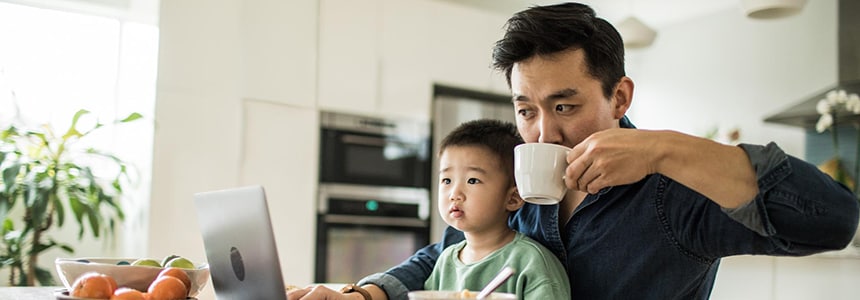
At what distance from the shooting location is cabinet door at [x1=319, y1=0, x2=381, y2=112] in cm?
399

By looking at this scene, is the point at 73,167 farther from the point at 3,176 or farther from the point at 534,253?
the point at 534,253

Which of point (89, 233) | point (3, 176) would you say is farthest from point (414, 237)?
point (3, 176)

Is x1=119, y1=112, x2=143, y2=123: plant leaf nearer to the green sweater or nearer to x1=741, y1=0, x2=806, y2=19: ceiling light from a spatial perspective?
the green sweater

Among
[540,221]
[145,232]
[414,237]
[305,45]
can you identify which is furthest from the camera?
[414,237]

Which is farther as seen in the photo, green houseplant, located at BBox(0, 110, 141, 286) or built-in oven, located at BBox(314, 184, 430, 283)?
built-in oven, located at BBox(314, 184, 430, 283)

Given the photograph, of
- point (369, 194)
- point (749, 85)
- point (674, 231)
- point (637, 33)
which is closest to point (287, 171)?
point (369, 194)

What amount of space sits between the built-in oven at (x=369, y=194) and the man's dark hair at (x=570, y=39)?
2.73 meters

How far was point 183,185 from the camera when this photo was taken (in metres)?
3.52

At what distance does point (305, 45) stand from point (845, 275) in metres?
2.86

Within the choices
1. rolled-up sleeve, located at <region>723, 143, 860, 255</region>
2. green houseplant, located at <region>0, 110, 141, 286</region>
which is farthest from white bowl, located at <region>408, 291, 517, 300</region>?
green houseplant, located at <region>0, 110, 141, 286</region>

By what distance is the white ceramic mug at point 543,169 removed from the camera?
3.31 feet

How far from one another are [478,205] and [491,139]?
14 centimetres

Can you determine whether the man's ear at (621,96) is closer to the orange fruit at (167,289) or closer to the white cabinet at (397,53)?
the orange fruit at (167,289)

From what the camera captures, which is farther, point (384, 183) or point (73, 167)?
point (384, 183)
